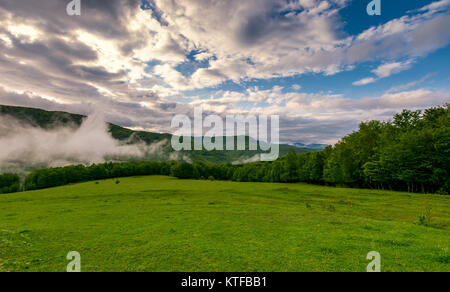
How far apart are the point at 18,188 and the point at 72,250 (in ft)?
482

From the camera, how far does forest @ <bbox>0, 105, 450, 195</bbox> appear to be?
51.9 meters

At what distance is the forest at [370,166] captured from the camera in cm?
5194

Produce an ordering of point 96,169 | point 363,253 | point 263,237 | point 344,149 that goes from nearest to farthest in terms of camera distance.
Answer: point 363,253, point 263,237, point 344,149, point 96,169

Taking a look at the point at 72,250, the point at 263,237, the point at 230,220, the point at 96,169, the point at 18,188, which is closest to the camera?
the point at 72,250

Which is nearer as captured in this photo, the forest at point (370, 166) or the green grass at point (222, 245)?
the green grass at point (222, 245)

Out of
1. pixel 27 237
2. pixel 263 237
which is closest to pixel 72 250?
pixel 27 237

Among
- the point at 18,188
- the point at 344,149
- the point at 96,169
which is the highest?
the point at 344,149

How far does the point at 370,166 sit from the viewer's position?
64.9 metres

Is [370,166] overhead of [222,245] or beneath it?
overhead

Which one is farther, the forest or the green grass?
the forest

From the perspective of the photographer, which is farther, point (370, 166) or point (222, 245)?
point (370, 166)
